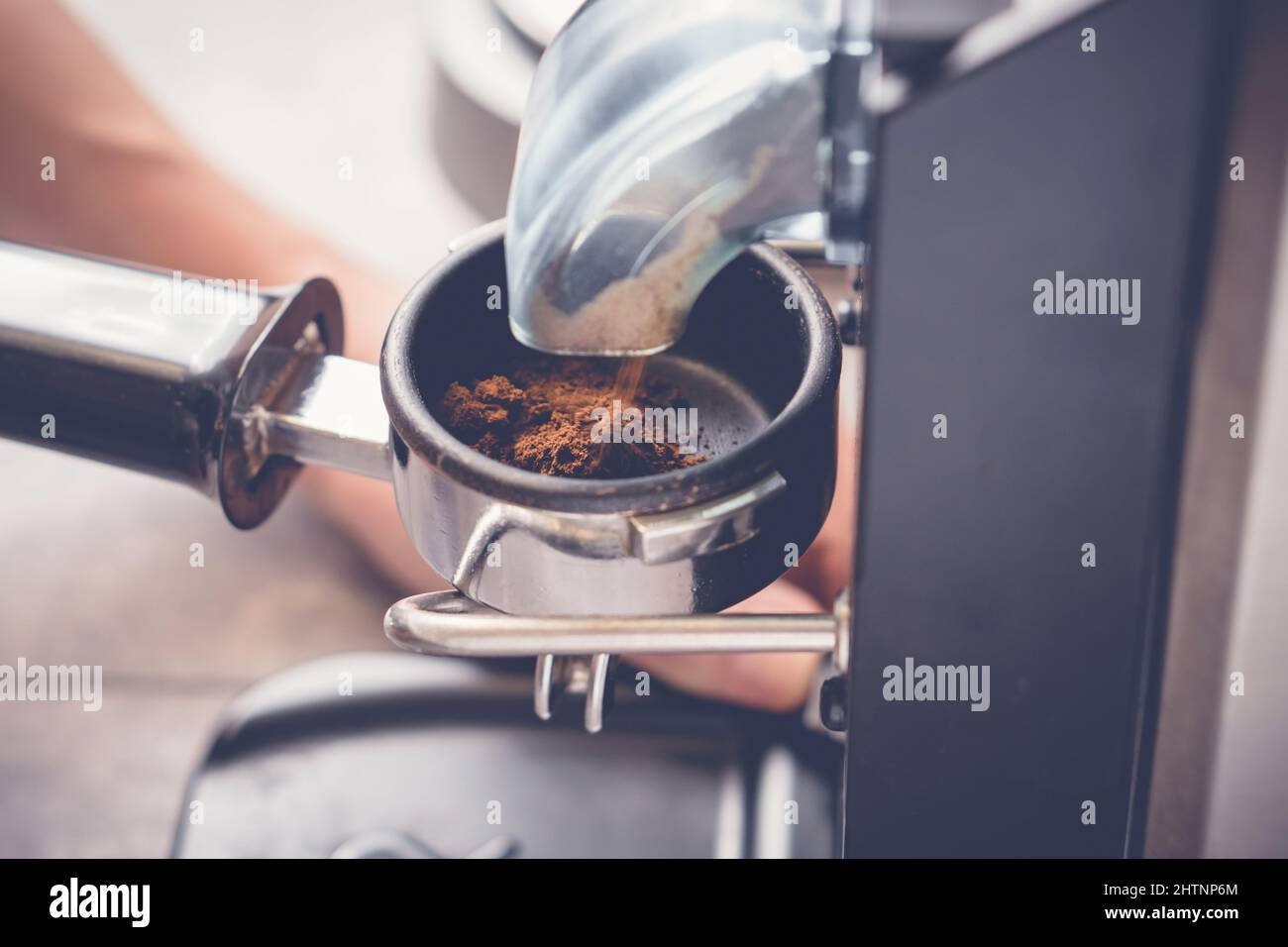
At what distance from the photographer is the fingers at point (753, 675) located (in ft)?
2.18

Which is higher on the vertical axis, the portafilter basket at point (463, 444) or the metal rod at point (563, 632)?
the portafilter basket at point (463, 444)

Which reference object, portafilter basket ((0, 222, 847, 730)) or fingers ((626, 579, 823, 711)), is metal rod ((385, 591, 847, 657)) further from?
fingers ((626, 579, 823, 711))

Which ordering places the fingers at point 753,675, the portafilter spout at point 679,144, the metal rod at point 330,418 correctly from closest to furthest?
the portafilter spout at point 679,144, the metal rod at point 330,418, the fingers at point 753,675

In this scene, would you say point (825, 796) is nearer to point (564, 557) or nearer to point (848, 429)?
point (848, 429)

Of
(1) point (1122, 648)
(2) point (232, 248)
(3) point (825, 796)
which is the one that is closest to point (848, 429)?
(3) point (825, 796)

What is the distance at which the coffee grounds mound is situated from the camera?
1.12 ft

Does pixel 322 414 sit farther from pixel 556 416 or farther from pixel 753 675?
pixel 753 675

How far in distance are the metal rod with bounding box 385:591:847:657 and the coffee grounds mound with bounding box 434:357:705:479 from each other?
4 centimetres

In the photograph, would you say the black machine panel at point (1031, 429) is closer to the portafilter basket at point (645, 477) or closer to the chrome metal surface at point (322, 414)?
the portafilter basket at point (645, 477)

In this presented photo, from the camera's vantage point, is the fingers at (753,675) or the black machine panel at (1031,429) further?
the fingers at (753,675)

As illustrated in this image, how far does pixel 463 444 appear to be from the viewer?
1.05 ft

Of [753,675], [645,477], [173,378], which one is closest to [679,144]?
[645,477]

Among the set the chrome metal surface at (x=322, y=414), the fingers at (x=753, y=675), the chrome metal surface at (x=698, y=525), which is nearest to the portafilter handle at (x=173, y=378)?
the chrome metal surface at (x=322, y=414)

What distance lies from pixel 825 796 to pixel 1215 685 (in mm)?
301
